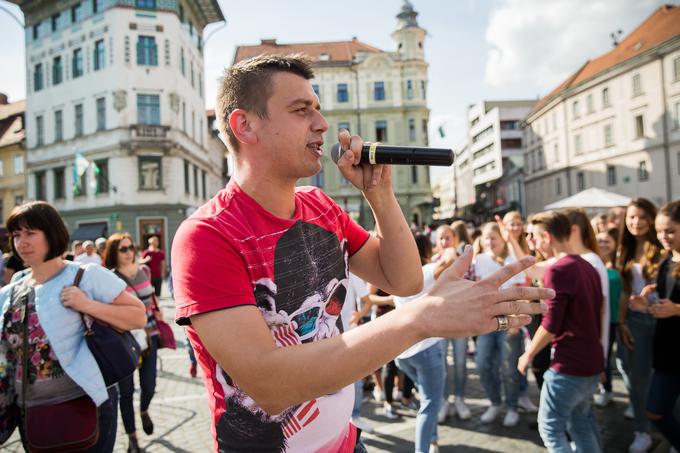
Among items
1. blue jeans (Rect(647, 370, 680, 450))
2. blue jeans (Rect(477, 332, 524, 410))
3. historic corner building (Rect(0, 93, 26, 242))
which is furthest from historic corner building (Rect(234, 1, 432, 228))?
blue jeans (Rect(647, 370, 680, 450))

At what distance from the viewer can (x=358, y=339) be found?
1208 mm

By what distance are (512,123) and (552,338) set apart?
6940 cm

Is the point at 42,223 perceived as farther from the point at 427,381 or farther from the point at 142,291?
the point at 427,381

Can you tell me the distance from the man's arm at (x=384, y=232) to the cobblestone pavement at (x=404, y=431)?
3.31 meters

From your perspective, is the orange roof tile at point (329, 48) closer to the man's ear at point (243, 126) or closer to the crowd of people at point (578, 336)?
the crowd of people at point (578, 336)

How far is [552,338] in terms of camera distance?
11.2ft

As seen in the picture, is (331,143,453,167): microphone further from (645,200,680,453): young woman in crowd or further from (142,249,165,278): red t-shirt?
(142,249,165,278): red t-shirt

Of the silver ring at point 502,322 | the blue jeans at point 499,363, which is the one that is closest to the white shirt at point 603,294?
the blue jeans at point 499,363

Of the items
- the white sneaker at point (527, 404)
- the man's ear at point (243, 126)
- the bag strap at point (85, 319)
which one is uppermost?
the man's ear at point (243, 126)

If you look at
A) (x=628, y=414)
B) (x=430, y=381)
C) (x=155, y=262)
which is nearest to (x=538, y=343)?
(x=430, y=381)

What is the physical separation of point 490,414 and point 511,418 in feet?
0.74

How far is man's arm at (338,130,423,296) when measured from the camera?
183 cm

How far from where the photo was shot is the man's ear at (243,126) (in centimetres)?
171

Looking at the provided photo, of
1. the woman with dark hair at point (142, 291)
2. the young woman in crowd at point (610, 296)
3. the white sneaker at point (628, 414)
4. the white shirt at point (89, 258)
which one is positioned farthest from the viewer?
the white shirt at point (89, 258)
